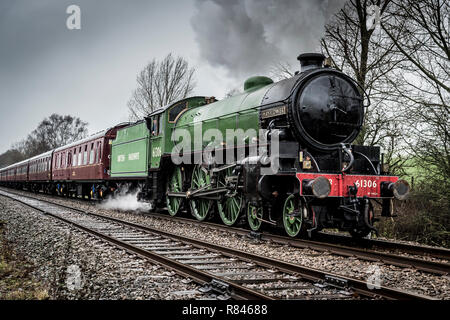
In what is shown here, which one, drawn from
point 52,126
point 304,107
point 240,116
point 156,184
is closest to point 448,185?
point 304,107

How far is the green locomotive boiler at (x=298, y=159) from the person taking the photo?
723 cm

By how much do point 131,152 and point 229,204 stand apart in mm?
5980

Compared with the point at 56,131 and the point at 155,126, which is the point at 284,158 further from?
the point at 56,131

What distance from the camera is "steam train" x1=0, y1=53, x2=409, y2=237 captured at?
7.27 meters

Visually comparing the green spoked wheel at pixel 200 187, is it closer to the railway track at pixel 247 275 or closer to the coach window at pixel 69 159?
the railway track at pixel 247 275

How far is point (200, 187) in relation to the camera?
10.7 m

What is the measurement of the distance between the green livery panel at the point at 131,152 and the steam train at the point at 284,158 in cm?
127

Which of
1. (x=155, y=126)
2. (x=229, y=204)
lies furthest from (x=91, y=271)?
(x=155, y=126)

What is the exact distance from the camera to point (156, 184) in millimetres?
12695

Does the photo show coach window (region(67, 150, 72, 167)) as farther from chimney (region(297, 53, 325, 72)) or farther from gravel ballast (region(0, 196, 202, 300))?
chimney (region(297, 53, 325, 72))

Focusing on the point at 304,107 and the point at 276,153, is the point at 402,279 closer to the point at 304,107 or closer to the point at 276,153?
the point at 276,153

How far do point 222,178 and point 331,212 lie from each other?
3275 millimetres

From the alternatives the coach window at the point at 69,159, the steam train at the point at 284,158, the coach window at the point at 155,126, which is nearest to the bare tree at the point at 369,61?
the steam train at the point at 284,158

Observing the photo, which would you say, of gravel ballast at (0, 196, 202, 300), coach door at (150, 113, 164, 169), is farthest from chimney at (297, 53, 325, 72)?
coach door at (150, 113, 164, 169)
